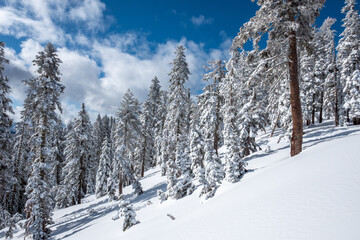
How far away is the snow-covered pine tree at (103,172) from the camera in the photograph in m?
35.3

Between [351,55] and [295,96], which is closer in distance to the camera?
[295,96]

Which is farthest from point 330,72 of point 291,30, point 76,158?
point 76,158

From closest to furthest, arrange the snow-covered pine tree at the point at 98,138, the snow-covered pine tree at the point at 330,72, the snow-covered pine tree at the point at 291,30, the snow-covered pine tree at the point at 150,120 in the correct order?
the snow-covered pine tree at the point at 291,30, the snow-covered pine tree at the point at 330,72, the snow-covered pine tree at the point at 150,120, the snow-covered pine tree at the point at 98,138

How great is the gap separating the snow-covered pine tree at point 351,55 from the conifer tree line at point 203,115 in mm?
121

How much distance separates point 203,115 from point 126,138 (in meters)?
11.5

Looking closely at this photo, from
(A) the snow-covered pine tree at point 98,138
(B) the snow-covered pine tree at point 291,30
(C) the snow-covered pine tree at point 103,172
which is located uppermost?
(B) the snow-covered pine tree at point 291,30

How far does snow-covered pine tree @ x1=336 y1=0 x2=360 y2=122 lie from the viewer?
25.1 metres

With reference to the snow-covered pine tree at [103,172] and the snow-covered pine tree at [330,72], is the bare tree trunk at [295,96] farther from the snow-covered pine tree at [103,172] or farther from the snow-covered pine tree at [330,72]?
the snow-covered pine tree at [103,172]

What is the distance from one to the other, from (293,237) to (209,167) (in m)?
10.9

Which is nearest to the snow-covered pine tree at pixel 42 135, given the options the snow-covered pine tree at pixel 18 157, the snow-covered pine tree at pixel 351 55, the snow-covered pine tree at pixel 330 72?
the snow-covered pine tree at pixel 18 157

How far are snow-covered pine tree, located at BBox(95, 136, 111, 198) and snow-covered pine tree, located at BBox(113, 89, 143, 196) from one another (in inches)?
371

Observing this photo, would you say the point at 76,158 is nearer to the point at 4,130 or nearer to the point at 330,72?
the point at 4,130

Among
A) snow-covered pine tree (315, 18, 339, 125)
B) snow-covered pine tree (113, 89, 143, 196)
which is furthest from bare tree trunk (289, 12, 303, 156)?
snow-covered pine tree (113, 89, 143, 196)

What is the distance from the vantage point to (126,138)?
27.4 meters
